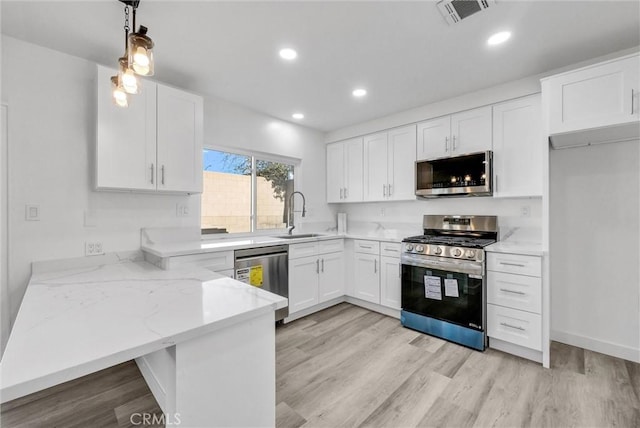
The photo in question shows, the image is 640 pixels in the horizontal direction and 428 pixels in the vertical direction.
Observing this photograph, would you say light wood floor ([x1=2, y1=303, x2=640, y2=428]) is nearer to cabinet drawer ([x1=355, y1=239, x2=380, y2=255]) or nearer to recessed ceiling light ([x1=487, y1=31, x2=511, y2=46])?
cabinet drawer ([x1=355, y1=239, x2=380, y2=255])

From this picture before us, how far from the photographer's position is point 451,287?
108 inches

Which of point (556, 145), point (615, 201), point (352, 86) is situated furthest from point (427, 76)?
point (615, 201)

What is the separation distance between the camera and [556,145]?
2.65 meters

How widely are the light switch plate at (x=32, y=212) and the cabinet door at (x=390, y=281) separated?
316cm

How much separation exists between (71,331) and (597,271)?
3693 millimetres

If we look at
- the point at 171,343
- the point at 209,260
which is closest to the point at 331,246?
the point at 209,260

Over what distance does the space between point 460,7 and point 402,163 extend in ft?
6.44

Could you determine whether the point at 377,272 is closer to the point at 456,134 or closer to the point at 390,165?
the point at 390,165

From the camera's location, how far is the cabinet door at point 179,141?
248cm

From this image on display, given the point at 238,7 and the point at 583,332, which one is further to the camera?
the point at 583,332

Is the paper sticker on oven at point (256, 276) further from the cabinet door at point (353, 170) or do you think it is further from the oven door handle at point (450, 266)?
the cabinet door at point (353, 170)

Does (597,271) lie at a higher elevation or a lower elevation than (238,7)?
lower

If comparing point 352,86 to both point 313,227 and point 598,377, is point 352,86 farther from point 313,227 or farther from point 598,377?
point 598,377

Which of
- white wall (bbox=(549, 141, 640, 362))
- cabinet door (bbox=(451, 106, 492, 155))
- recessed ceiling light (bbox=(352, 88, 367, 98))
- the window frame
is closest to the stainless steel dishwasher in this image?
the window frame
